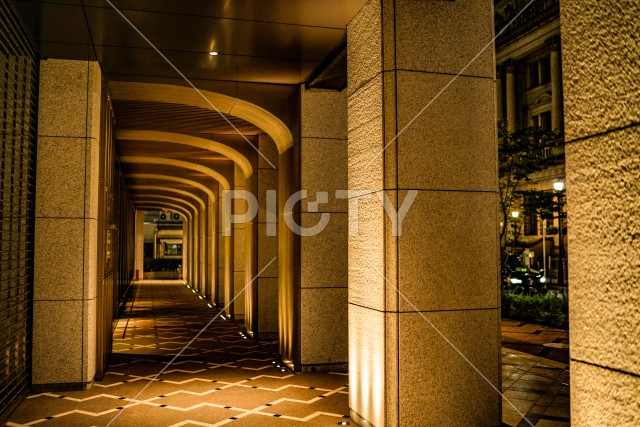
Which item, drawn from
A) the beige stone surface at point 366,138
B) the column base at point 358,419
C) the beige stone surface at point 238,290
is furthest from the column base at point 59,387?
the beige stone surface at point 238,290

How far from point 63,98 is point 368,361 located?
463 centimetres

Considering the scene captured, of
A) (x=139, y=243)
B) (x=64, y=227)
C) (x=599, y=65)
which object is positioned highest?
(x=599, y=65)

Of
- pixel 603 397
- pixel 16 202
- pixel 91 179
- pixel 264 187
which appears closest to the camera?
pixel 603 397

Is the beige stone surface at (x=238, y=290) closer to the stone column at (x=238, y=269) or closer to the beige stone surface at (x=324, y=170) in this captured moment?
the stone column at (x=238, y=269)

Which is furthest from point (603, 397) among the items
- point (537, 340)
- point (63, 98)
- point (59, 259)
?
point (537, 340)

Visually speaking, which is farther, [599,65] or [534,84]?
[534,84]

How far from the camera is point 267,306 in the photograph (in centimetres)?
1041

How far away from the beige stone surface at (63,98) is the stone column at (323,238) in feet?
8.84

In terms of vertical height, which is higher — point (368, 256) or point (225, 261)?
point (368, 256)

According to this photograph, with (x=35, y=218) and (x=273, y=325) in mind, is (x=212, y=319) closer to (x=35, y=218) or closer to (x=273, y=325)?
(x=273, y=325)

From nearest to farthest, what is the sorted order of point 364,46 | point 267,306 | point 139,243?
point 364,46 → point 267,306 → point 139,243

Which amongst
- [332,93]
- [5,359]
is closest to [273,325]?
[332,93]

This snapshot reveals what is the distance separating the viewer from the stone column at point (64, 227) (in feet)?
21.5

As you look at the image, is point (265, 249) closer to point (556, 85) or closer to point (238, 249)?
point (238, 249)
